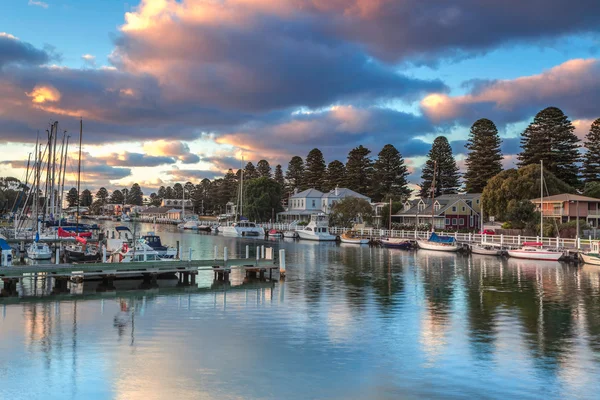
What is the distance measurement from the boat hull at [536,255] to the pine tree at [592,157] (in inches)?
2186

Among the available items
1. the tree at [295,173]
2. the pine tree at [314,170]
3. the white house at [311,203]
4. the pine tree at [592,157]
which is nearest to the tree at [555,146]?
the pine tree at [592,157]

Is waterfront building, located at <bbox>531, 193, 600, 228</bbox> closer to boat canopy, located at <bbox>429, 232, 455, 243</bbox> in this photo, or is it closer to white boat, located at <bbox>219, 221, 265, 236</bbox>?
boat canopy, located at <bbox>429, 232, 455, 243</bbox>

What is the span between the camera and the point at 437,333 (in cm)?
2325

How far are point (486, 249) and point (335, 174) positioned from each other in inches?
3738

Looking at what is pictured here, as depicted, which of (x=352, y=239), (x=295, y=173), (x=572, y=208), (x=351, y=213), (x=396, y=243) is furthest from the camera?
(x=295, y=173)

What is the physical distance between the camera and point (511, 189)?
276 ft

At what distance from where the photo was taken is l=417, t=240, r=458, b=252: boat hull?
69.3 metres

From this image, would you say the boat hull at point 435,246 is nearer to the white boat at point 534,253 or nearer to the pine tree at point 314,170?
the white boat at point 534,253

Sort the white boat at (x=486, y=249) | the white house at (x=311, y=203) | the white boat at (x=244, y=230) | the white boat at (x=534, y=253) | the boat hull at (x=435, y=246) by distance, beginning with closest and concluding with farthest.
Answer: the white boat at (x=534, y=253) < the white boat at (x=486, y=249) < the boat hull at (x=435, y=246) < the white boat at (x=244, y=230) < the white house at (x=311, y=203)

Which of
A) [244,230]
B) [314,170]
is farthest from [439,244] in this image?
[314,170]

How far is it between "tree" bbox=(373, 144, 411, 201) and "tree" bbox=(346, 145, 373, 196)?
18.6ft

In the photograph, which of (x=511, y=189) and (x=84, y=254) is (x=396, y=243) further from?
(x=84, y=254)

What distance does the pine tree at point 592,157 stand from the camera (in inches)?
4139

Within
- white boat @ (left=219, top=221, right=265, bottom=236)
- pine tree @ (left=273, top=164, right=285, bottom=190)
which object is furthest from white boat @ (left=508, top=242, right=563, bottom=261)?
pine tree @ (left=273, top=164, right=285, bottom=190)
